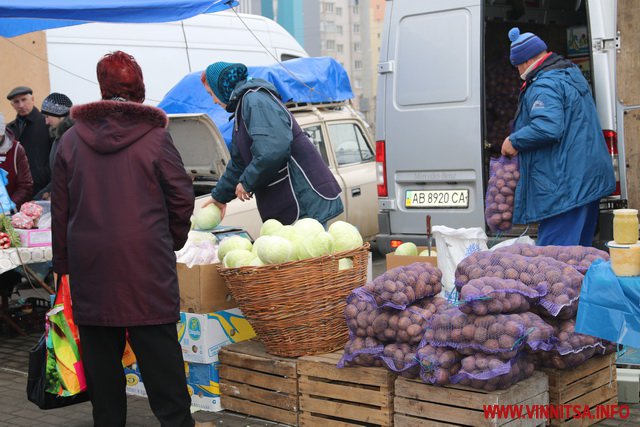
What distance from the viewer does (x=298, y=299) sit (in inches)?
182

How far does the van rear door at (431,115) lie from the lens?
6.73 meters

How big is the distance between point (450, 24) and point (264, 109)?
2.23 m

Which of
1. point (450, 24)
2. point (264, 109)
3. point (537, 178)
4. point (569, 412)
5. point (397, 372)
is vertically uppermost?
point (450, 24)

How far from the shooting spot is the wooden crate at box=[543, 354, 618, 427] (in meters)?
4.40

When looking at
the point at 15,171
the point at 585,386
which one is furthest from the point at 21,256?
the point at 585,386

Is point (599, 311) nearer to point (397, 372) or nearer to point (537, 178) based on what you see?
point (397, 372)

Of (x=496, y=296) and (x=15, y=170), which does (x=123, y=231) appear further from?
(x=15, y=170)

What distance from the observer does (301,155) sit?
5426 millimetres

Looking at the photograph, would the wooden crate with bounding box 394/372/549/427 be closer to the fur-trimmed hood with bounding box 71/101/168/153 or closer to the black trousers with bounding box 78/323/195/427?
the black trousers with bounding box 78/323/195/427

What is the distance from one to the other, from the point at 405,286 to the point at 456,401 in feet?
2.04

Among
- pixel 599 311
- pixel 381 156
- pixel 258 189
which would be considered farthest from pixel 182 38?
pixel 599 311

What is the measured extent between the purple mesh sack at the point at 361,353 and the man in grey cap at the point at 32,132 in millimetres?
6000

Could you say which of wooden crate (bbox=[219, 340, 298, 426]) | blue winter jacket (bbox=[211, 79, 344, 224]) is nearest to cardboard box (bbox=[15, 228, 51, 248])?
blue winter jacket (bbox=[211, 79, 344, 224])

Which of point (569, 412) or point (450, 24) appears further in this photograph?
point (450, 24)
